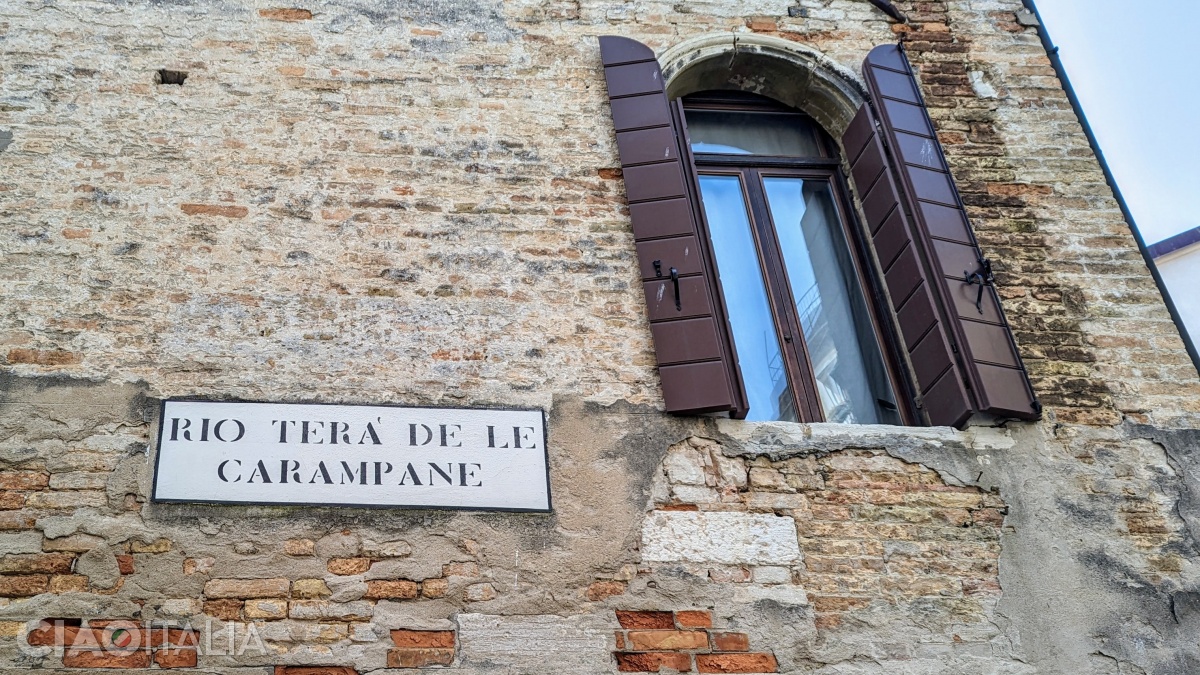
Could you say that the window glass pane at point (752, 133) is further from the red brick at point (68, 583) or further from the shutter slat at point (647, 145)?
the red brick at point (68, 583)

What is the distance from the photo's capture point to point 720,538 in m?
4.18

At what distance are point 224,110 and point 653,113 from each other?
176 cm

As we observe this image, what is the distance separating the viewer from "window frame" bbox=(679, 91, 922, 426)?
16.0 feet

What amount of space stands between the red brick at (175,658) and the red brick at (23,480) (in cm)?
72

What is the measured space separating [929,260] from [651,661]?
2.05 meters

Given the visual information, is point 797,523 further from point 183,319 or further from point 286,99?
point 286,99

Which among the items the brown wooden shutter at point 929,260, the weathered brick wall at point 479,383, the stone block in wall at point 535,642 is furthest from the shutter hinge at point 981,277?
the stone block in wall at point 535,642

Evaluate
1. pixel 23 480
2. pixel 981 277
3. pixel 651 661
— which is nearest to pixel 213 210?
pixel 23 480

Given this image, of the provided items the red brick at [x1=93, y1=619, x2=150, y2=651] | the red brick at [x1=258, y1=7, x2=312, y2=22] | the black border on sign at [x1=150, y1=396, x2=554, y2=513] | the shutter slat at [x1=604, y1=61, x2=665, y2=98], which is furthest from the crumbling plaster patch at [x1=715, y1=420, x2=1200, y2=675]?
the red brick at [x1=258, y1=7, x2=312, y2=22]

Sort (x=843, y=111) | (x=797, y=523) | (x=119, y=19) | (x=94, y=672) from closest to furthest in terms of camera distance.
Result: (x=94, y=672), (x=797, y=523), (x=119, y=19), (x=843, y=111)

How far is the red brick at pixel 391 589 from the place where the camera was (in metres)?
3.88

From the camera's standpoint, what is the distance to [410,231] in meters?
4.72

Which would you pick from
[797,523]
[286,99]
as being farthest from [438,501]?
[286,99]

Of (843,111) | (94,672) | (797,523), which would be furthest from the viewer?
(843,111)
